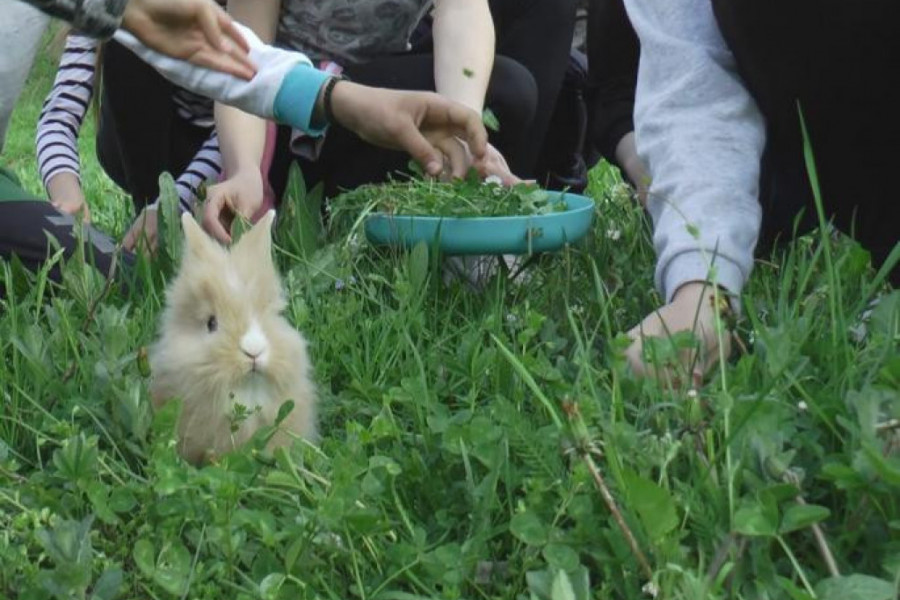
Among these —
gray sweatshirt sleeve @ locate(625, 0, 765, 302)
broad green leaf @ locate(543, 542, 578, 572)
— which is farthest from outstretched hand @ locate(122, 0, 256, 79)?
broad green leaf @ locate(543, 542, 578, 572)

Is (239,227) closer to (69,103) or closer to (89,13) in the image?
(89,13)

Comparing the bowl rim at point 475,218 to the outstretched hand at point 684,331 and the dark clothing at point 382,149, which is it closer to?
the outstretched hand at point 684,331

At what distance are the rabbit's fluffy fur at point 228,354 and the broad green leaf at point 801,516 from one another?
0.58m

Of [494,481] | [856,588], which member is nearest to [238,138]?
[494,481]

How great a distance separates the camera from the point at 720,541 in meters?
1.31

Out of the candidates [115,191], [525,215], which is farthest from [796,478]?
[115,191]

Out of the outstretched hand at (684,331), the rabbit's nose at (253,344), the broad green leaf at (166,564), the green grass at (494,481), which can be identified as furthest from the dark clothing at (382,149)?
the broad green leaf at (166,564)

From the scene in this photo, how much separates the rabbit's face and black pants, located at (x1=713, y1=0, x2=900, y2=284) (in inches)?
27.9

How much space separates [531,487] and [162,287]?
107 cm

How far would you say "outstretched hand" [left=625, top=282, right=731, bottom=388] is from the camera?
157 centimetres

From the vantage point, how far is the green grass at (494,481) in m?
1.31

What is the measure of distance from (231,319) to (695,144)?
68 cm

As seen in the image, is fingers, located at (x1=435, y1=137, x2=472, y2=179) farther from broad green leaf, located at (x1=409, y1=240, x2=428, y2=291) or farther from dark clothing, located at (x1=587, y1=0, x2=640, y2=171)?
dark clothing, located at (x1=587, y1=0, x2=640, y2=171)

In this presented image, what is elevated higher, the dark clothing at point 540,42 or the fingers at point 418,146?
the fingers at point 418,146
